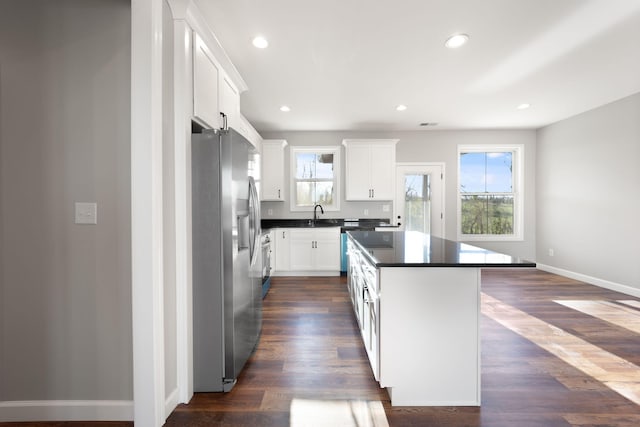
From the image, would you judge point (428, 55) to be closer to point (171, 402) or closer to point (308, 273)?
point (171, 402)

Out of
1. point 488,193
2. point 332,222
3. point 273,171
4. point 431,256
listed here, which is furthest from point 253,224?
point 488,193

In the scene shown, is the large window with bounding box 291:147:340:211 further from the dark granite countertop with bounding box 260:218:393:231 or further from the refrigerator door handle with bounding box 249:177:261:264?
the refrigerator door handle with bounding box 249:177:261:264

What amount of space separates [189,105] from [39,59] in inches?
30.0

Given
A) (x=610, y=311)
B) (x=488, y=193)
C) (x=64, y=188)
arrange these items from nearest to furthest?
(x=64, y=188)
(x=610, y=311)
(x=488, y=193)

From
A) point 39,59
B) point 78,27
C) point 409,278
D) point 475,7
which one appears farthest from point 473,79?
point 39,59

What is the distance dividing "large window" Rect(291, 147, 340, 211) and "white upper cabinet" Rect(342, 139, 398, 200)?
1.19 feet

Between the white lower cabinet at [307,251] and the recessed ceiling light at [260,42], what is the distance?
282 centimetres

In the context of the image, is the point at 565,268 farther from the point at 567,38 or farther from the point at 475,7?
the point at 475,7

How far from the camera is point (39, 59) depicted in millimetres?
1496

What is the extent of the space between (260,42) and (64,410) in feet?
9.44

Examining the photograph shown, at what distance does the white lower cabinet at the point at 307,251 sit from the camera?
4.65 meters

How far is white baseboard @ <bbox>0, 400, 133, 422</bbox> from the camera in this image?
1517 millimetres

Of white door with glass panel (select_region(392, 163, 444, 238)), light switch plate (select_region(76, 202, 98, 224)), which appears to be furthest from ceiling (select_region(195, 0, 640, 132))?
light switch plate (select_region(76, 202, 98, 224))

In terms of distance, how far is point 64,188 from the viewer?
151 cm
